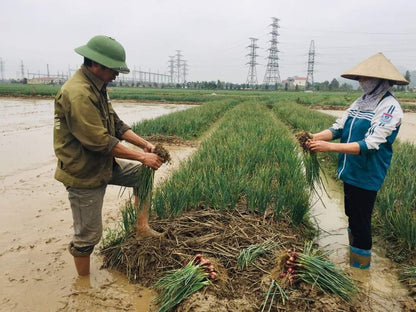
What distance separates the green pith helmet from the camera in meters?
2.00

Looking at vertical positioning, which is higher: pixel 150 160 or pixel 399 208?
pixel 150 160

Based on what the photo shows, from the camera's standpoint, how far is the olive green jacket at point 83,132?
192 cm

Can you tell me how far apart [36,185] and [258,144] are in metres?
3.20

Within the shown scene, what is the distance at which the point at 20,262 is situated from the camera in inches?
100

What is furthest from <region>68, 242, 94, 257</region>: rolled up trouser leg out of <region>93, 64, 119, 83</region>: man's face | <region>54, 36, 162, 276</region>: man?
<region>93, 64, 119, 83</region>: man's face

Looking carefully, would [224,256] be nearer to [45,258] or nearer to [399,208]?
[45,258]

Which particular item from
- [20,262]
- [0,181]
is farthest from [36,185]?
[20,262]

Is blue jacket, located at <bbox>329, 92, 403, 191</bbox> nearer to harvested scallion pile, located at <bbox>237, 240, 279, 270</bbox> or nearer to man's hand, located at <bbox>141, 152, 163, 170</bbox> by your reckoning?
harvested scallion pile, located at <bbox>237, 240, 279, 270</bbox>

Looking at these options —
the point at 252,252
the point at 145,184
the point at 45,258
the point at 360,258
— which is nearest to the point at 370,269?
the point at 360,258

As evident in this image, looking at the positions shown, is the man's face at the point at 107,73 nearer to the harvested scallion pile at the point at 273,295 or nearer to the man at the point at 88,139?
the man at the point at 88,139

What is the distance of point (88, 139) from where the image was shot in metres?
1.95

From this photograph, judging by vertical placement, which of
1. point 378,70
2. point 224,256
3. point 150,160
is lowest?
point 224,256

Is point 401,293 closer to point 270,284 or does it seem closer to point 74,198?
point 270,284

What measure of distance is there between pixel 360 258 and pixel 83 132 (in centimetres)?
222
